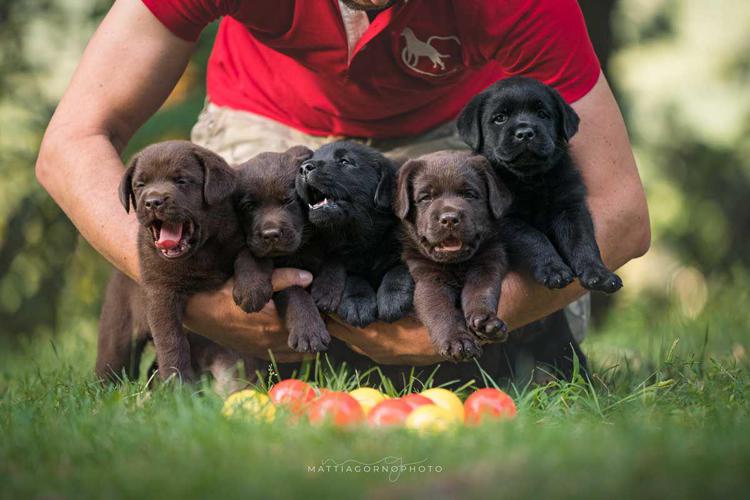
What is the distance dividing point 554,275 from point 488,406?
0.66 metres

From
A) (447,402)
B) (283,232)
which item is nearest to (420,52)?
(283,232)

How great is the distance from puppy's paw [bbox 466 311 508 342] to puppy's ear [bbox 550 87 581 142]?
908 mm

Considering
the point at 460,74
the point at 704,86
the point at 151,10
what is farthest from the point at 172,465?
the point at 704,86

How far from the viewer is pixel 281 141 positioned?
16.6 ft

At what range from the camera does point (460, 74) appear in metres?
4.70

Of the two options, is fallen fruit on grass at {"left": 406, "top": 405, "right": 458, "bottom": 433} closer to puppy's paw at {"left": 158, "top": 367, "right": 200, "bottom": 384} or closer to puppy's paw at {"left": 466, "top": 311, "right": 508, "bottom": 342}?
puppy's paw at {"left": 466, "top": 311, "right": 508, "bottom": 342}

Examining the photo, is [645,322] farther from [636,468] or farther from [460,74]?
[636,468]

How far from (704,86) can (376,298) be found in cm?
736

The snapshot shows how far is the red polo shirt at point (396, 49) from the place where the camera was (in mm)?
4133

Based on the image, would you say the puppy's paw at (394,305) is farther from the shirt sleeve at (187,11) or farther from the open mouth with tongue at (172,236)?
the shirt sleeve at (187,11)

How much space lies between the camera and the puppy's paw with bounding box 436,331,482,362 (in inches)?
138

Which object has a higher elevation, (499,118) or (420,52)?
(420,52)

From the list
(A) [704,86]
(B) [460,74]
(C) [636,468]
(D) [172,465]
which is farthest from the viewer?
(A) [704,86]

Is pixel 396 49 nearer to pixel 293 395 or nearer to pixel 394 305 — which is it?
pixel 394 305
